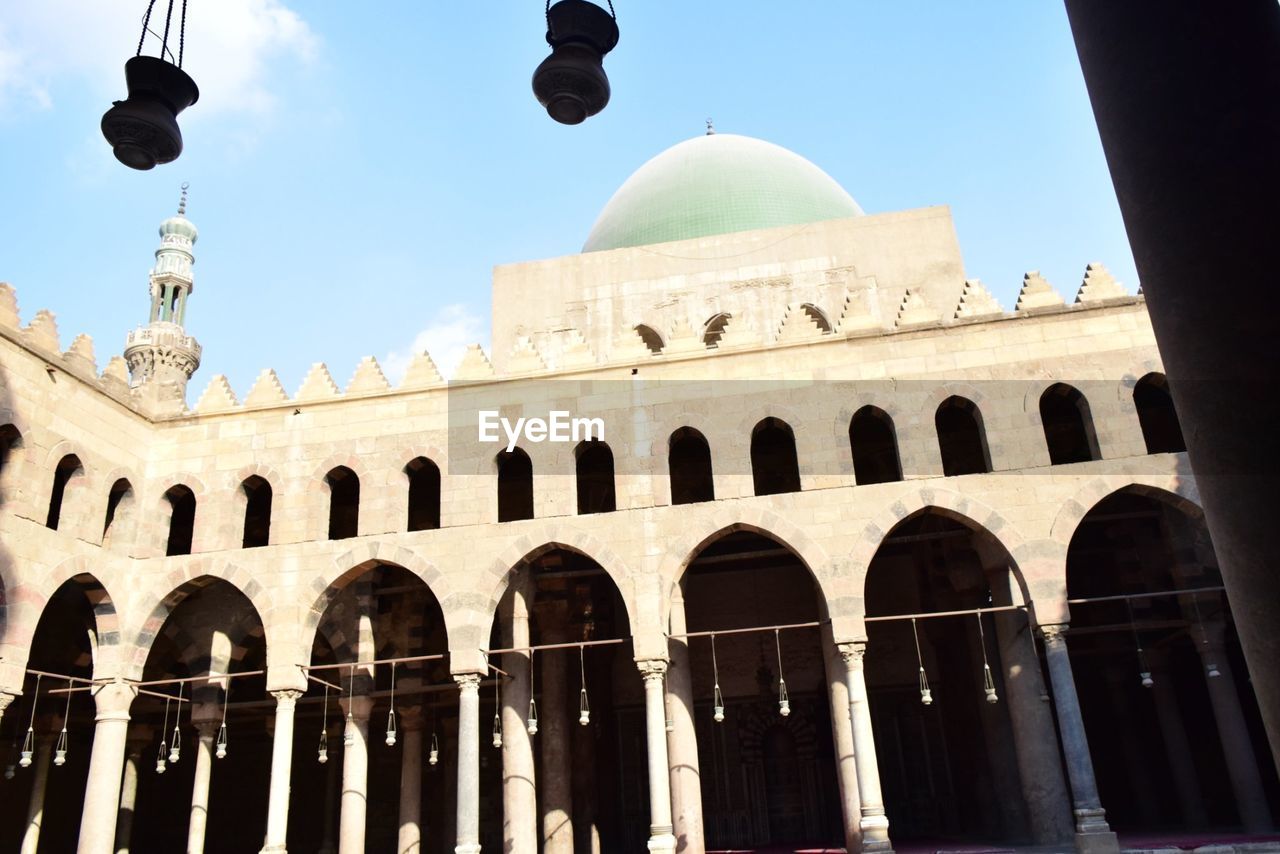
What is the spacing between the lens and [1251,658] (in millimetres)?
2488

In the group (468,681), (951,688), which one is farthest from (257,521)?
(951,688)

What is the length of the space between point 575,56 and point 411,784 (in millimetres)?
14582

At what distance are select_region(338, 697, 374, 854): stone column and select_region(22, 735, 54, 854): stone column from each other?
4.82 m

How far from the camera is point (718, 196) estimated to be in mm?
24578

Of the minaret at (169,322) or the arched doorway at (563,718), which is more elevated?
the minaret at (169,322)

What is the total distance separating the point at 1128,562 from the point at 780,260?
29.1ft

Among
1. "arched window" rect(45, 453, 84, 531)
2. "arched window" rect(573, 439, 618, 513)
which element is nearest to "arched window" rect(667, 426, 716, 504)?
"arched window" rect(573, 439, 618, 513)

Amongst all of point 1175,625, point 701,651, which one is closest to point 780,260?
point 701,651

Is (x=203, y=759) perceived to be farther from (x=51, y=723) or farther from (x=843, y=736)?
(x=843, y=736)

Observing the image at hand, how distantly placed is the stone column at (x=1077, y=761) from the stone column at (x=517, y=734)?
7.60 m

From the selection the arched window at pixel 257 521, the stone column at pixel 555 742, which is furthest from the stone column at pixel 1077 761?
the arched window at pixel 257 521

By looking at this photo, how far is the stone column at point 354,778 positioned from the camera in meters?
16.1

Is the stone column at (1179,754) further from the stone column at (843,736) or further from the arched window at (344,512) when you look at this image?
the arched window at (344,512)

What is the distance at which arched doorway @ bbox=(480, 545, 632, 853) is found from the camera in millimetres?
16234
